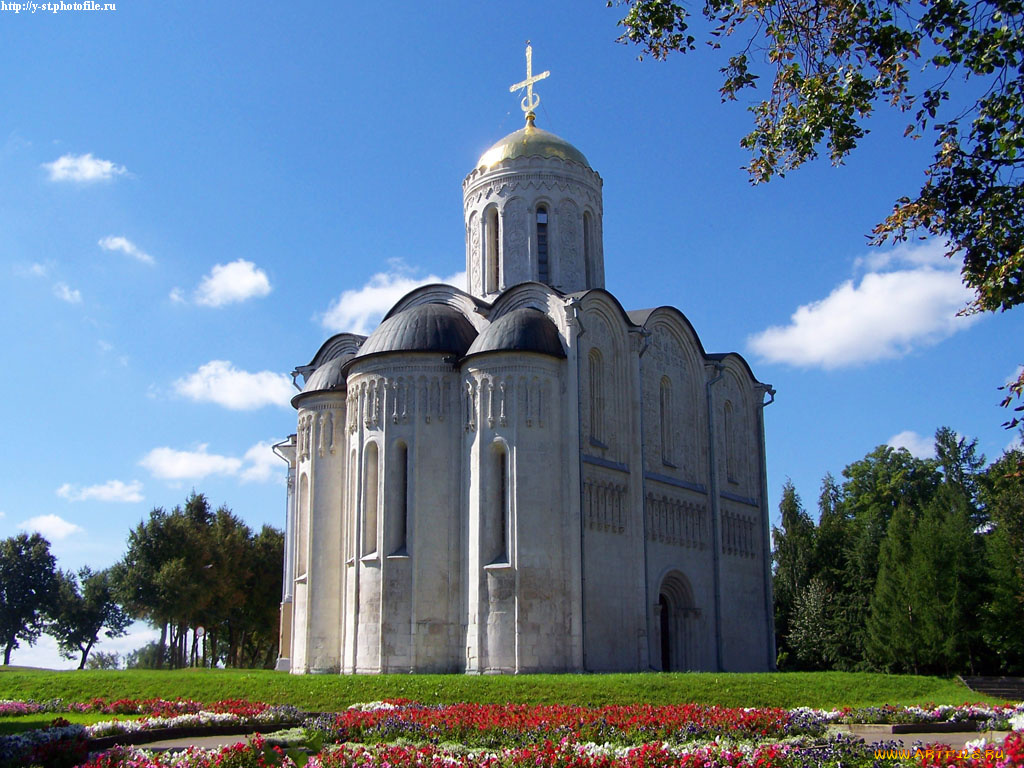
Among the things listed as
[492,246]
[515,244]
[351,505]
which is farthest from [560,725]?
[492,246]

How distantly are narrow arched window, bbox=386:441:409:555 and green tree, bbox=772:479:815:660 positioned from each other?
1792cm

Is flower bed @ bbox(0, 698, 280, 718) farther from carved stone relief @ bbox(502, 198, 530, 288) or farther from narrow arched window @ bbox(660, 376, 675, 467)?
carved stone relief @ bbox(502, 198, 530, 288)

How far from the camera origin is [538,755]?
9.66m

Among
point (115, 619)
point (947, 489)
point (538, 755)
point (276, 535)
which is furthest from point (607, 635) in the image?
point (115, 619)

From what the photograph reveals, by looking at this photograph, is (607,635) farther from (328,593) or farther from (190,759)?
(190,759)

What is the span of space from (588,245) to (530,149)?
3154 millimetres

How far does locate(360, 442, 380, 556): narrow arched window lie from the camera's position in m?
23.9

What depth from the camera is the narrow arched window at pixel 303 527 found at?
89.7 feet

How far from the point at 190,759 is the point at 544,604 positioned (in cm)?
1258

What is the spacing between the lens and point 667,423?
27.3m

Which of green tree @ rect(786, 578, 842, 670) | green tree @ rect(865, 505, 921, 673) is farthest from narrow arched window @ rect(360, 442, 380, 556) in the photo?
green tree @ rect(786, 578, 842, 670)

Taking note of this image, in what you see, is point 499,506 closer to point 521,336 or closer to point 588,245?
point 521,336

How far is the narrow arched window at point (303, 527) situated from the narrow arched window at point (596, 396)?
8142 millimetres

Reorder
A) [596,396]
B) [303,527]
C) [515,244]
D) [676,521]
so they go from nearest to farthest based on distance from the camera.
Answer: [596,396], [676,521], [303,527], [515,244]
